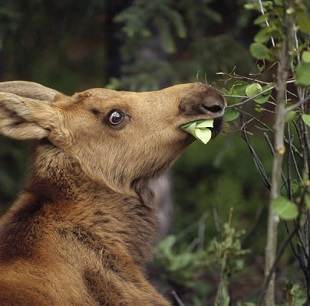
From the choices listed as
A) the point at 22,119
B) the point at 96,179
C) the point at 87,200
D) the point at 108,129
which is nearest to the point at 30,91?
the point at 22,119

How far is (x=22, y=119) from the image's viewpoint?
6.59m

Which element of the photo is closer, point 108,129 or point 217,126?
point 217,126

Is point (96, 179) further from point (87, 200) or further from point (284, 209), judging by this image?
point (284, 209)

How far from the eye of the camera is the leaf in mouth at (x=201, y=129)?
616 centimetres

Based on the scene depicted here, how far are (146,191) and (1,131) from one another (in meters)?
1.06

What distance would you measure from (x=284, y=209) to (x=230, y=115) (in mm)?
1404

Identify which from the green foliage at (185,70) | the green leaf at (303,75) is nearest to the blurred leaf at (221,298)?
the green foliage at (185,70)

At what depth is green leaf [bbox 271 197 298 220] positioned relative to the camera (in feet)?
15.9

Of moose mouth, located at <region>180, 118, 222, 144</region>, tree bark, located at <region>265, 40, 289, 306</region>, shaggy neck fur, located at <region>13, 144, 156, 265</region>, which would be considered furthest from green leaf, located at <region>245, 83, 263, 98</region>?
shaggy neck fur, located at <region>13, 144, 156, 265</region>

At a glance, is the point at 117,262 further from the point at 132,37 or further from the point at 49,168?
the point at 132,37

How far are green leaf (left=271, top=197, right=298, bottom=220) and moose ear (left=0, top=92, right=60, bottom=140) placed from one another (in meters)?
2.17

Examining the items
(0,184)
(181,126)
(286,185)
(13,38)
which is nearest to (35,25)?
(13,38)

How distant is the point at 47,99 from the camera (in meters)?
7.05

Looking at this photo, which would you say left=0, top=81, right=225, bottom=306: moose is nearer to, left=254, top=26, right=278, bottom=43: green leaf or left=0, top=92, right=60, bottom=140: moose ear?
left=0, top=92, right=60, bottom=140: moose ear
